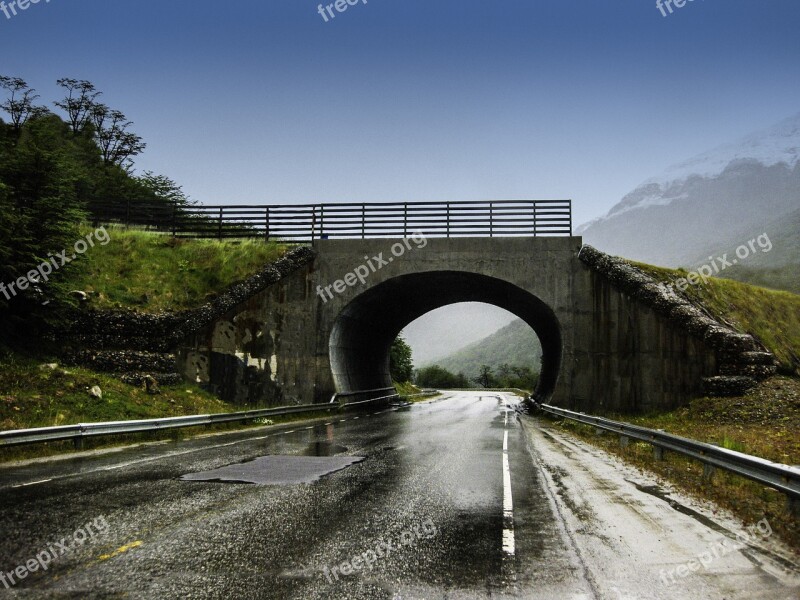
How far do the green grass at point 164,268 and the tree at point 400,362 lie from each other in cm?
3133

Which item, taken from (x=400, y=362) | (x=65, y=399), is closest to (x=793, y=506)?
(x=65, y=399)

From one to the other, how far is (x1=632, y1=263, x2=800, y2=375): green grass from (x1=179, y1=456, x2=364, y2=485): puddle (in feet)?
55.7

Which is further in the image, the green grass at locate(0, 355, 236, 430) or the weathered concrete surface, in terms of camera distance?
the weathered concrete surface

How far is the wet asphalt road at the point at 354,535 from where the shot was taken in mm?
4680

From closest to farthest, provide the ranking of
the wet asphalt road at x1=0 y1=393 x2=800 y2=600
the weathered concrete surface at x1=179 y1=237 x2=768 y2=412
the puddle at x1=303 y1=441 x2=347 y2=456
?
the wet asphalt road at x1=0 y1=393 x2=800 y2=600, the puddle at x1=303 y1=441 x2=347 y2=456, the weathered concrete surface at x1=179 y1=237 x2=768 y2=412

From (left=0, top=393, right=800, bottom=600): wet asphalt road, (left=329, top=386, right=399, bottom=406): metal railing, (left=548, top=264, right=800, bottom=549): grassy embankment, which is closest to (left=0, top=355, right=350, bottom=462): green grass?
(left=0, top=393, right=800, bottom=600): wet asphalt road

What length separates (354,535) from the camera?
6.02 m

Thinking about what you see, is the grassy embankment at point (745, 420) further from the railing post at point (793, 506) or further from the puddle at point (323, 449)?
the puddle at point (323, 449)

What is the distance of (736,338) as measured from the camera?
65.1 ft

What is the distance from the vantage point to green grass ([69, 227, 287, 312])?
941 inches

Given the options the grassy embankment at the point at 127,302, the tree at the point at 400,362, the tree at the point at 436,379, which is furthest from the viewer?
the tree at the point at 436,379

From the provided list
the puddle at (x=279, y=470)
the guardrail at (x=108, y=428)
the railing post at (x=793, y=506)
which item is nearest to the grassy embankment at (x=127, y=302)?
the guardrail at (x=108, y=428)

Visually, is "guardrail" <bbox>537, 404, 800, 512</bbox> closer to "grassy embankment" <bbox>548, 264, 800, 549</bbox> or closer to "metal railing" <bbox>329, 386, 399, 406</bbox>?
"grassy embankment" <bbox>548, 264, 800, 549</bbox>

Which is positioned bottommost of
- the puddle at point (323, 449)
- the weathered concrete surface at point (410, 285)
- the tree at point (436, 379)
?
the tree at point (436, 379)
